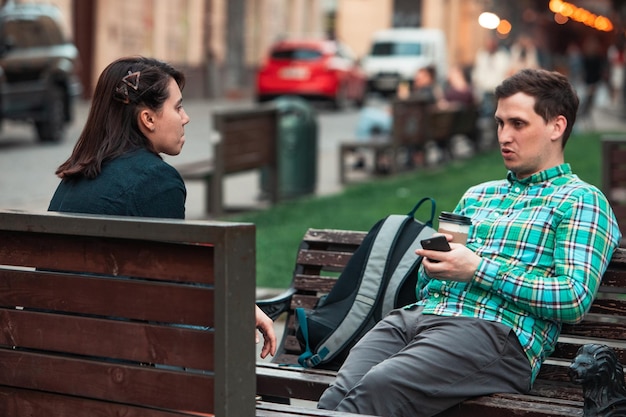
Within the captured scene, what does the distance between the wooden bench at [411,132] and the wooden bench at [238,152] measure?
2752mm

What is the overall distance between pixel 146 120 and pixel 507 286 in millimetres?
1160

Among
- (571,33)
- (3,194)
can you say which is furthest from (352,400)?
(571,33)

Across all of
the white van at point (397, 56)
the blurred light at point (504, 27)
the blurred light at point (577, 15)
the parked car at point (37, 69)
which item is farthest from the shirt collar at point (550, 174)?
the blurred light at point (504, 27)

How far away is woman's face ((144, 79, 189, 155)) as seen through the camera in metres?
3.91

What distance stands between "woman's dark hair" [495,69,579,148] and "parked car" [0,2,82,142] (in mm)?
14352

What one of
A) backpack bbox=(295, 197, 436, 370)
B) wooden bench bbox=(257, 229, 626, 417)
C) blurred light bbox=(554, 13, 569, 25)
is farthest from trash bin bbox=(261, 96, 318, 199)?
blurred light bbox=(554, 13, 569, 25)

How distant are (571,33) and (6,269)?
276 feet

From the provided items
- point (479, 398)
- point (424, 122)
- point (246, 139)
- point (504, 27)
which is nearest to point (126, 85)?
point (479, 398)

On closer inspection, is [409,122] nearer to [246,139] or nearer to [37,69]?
[246,139]

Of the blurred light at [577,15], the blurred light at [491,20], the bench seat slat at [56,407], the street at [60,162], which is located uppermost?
the blurred light at [577,15]

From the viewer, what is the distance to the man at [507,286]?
379cm

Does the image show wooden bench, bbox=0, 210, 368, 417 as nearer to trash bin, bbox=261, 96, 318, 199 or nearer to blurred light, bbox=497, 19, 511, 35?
trash bin, bbox=261, 96, 318, 199

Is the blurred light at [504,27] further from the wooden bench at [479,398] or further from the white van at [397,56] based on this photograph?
the wooden bench at [479,398]

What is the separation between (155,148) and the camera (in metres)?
3.95
